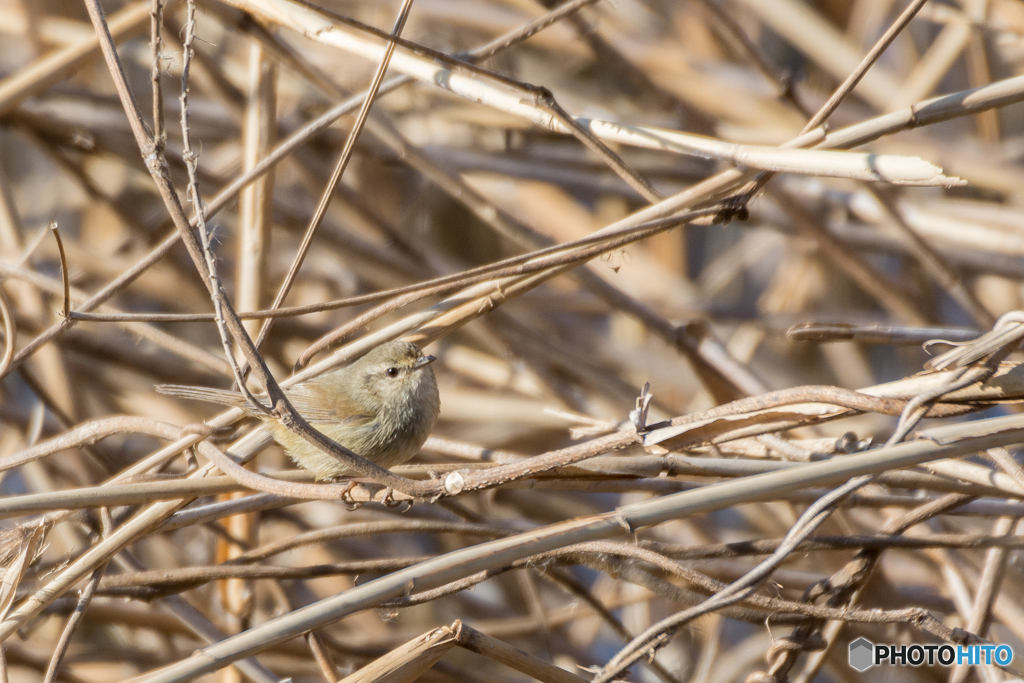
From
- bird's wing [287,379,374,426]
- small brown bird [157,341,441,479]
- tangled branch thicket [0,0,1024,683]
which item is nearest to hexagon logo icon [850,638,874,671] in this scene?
tangled branch thicket [0,0,1024,683]

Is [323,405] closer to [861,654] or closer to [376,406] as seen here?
[376,406]

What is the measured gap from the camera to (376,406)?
265 cm

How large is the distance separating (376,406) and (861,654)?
1517mm

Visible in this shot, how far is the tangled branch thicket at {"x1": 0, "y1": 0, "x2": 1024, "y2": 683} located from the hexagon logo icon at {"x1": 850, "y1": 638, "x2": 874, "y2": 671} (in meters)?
0.09

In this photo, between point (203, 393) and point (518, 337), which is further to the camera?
point (518, 337)

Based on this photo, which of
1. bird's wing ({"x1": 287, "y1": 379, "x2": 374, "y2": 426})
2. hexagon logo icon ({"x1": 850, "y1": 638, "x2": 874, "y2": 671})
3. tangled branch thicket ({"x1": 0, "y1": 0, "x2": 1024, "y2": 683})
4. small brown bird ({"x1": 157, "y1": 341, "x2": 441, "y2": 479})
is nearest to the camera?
tangled branch thicket ({"x1": 0, "y1": 0, "x2": 1024, "y2": 683})

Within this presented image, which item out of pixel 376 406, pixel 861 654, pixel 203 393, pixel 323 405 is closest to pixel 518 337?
pixel 376 406

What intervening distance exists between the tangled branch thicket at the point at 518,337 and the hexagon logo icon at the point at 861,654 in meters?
0.09

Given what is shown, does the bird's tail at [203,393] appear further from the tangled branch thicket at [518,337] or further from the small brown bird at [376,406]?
the small brown bird at [376,406]

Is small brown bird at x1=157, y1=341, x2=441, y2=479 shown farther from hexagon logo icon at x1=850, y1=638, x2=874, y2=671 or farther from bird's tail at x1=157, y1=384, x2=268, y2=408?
hexagon logo icon at x1=850, y1=638, x2=874, y2=671

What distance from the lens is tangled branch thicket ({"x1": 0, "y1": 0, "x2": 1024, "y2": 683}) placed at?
142 cm

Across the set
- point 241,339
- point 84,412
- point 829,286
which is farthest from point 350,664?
point 829,286

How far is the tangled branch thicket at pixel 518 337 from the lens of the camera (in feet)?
4.64

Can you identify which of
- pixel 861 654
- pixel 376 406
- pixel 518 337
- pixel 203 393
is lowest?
pixel 861 654
